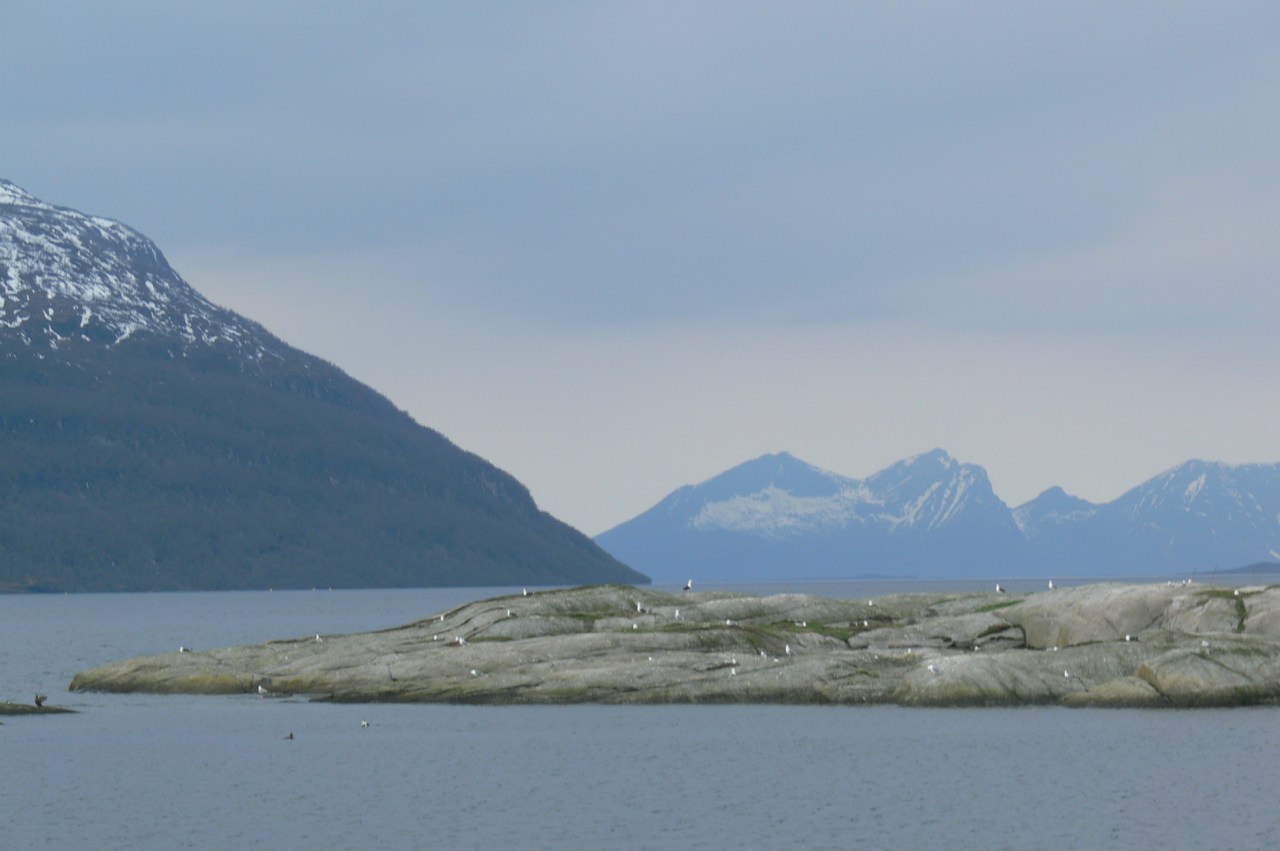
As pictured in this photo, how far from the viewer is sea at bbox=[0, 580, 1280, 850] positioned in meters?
58.8

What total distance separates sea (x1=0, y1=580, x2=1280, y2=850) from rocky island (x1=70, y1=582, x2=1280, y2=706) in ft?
4.67

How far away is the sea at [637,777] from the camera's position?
58.8m

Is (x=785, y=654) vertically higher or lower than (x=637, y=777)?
higher

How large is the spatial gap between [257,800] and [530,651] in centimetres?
3422

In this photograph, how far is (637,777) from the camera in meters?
71.6

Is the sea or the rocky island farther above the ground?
the rocky island

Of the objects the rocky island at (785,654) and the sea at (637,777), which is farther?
the rocky island at (785,654)

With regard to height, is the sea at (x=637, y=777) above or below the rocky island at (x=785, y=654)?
below

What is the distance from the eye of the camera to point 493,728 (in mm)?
90938

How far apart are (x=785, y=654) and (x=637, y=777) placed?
97.9ft

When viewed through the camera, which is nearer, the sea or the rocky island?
the sea

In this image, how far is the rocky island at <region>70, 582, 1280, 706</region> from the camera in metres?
88.9

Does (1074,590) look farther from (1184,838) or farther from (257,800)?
(257,800)

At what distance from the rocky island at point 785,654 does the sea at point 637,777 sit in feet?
4.67
